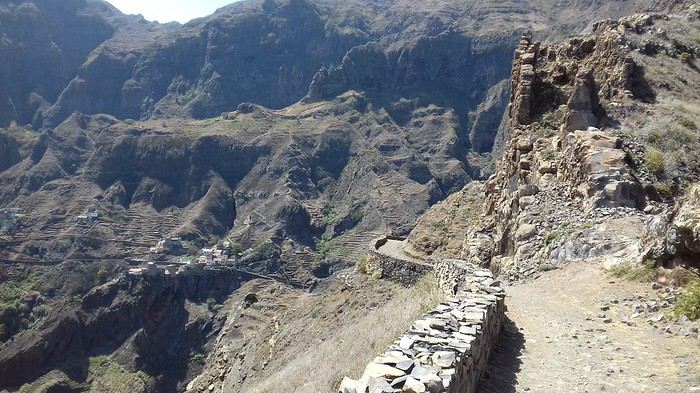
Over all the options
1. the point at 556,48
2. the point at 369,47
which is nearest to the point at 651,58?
the point at 556,48

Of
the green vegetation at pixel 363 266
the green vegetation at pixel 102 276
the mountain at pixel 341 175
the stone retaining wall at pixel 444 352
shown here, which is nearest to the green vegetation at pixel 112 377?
the mountain at pixel 341 175

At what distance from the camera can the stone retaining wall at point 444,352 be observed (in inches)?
236

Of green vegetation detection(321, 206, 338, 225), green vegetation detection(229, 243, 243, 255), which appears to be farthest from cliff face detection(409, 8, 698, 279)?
green vegetation detection(321, 206, 338, 225)

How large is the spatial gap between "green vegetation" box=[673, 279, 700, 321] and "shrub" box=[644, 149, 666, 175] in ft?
30.2

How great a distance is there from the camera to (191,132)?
148 m

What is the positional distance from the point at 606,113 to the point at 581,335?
14780 millimetres

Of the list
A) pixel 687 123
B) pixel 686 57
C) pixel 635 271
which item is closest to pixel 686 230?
pixel 635 271

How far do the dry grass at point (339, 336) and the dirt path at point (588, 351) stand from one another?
6.10 ft

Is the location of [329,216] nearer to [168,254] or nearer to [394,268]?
[168,254]

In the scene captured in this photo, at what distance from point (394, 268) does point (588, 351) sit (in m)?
17.6

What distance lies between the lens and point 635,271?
494 inches

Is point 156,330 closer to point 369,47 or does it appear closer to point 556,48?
point 556,48

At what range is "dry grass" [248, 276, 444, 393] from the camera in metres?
11.7

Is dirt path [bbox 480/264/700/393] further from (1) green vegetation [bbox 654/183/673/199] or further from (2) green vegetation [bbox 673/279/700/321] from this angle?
(1) green vegetation [bbox 654/183/673/199]
